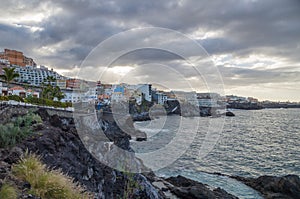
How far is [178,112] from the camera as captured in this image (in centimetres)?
9781

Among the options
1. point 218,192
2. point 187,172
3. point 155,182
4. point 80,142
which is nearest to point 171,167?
point 187,172

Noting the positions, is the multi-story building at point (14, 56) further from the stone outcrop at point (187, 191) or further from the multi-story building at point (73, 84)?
the stone outcrop at point (187, 191)

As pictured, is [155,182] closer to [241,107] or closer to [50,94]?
[50,94]

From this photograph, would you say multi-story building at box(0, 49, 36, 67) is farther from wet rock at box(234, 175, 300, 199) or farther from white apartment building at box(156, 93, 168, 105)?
wet rock at box(234, 175, 300, 199)

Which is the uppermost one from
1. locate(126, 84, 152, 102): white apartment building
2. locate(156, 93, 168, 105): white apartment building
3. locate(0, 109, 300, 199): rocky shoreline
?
locate(126, 84, 152, 102): white apartment building

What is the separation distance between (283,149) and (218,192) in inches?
851

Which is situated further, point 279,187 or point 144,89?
point 144,89

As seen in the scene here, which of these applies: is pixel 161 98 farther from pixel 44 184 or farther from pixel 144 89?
pixel 44 184

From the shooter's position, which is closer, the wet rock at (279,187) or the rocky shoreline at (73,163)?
the rocky shoreline at (73,163)

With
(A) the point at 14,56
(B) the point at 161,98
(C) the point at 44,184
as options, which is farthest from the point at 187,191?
(A) the point at 14,56

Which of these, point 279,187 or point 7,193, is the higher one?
point 7,193

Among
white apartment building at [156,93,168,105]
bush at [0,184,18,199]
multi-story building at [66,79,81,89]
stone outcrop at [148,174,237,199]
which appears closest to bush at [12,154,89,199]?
bush at [0,184,18,199]

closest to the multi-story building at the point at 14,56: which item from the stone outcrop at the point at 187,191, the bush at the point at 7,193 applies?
the stone outcrop at the point at 187,191

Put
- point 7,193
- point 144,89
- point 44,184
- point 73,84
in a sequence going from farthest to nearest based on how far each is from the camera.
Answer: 1. point 144,89
2. point 73,84
3. point 44,184
4. point 7,193
